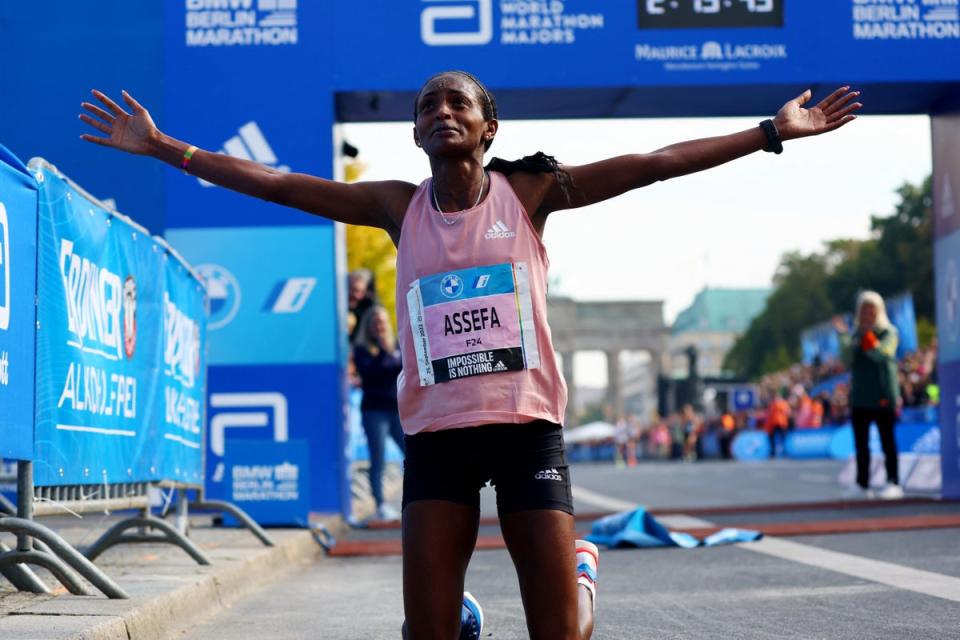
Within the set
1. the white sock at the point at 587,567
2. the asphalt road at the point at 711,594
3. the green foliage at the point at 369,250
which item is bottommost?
the asphalt road at the point at 711,594

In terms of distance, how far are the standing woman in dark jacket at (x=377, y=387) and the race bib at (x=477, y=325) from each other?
9493mm

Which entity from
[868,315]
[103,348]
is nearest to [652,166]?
[103,348]

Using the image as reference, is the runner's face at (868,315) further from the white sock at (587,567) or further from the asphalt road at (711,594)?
the white sock at (587,567)

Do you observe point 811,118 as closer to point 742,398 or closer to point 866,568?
point 866,568

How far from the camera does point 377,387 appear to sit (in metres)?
13.7

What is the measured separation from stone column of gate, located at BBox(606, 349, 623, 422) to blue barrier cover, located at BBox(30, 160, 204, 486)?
10243cm

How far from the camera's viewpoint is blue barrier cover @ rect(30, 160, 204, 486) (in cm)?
577

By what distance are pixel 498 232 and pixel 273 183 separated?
2.45ft

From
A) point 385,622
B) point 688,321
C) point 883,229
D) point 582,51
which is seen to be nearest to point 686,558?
point 385,622

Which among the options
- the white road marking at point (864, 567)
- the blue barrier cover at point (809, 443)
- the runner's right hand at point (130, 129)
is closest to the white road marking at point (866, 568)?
the white road marking at point (864, 567)

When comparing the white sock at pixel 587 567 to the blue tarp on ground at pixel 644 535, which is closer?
the white sock at pixel 587 567

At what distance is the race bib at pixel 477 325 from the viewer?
404 centimetres

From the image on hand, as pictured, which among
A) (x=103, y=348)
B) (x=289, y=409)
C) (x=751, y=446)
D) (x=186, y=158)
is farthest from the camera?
(x=751, y=446)

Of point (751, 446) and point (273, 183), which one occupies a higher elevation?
point (273, 183)
